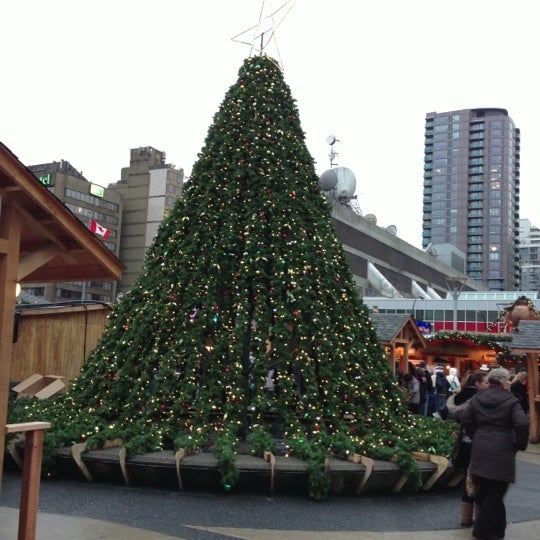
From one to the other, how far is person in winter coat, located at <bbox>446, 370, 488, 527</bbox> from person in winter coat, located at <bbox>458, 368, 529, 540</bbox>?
0.45m

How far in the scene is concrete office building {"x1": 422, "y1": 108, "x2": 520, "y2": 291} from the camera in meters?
166

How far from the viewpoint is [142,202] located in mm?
90062

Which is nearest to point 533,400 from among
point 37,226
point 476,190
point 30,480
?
point 37,226

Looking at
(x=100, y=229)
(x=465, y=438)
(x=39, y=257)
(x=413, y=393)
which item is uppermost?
(x=100, y=229)

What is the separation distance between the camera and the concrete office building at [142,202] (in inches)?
3435

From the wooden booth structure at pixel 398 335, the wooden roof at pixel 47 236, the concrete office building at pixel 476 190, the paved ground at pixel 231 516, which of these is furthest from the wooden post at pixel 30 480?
the concrete office building at pixel 476 190

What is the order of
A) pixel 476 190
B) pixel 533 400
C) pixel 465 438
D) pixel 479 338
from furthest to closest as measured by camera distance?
pixel 476 190 → pixel 479 338 → pixel 533 400 → pixel 465 438

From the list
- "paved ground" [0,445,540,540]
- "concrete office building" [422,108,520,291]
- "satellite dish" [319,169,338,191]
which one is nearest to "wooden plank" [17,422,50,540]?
"paved ground" [0,445,540,540]

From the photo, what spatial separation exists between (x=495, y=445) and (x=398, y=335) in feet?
52.6

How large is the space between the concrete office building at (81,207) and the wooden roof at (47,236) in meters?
73.4

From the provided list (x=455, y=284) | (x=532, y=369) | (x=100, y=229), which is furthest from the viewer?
(x=455, y=284)

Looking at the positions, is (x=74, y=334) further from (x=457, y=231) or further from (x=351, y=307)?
(x=457, y=231)

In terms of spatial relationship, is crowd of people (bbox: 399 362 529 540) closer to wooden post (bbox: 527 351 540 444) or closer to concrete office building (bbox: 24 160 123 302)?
wooden post (bbox: 527 351 540 444)

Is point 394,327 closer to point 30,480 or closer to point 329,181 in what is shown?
point 30,480
